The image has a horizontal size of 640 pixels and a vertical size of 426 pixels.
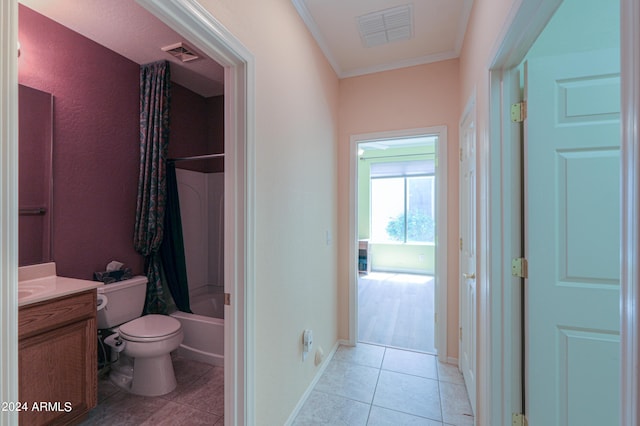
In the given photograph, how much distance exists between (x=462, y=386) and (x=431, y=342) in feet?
2.34

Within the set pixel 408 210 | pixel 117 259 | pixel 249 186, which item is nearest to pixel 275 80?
pixel 249 186

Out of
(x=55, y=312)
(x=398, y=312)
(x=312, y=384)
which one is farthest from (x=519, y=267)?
(x=398, y=312)

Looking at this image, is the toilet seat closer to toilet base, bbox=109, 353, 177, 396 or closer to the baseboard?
toilet base, bbox=109, 353, 177, 396

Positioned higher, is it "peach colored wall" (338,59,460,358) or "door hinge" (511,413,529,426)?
"peach colored wall" (338,59,460,358)

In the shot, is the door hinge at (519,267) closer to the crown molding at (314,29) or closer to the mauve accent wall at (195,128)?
the crown molding at (314,29)

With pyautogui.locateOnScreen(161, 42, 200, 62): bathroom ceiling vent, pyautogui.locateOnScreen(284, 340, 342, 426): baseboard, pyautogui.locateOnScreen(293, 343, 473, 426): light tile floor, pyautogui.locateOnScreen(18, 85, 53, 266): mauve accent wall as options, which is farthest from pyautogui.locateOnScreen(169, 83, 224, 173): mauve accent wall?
pyautogui.locateOnScreen(293, 343, 473, 426): light tile floor

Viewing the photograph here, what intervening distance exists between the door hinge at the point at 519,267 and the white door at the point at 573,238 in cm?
4

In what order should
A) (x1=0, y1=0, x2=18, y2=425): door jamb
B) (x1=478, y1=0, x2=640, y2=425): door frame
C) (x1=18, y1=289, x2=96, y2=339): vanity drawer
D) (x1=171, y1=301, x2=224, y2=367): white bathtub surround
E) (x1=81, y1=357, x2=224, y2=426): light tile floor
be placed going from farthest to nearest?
(x1=171, y1=301, x2=224, y2=367): white bathtub surround, (x1=81, y1=357, x2=224, y2=426): light tile floor, (x1=18, y1=289, x2=96, y2=339): vanity drawer, (x1=478, y1=0, x2=640, y2=425): door frame, (x1=0, y1=0, x2=18, y2=425): door jamb

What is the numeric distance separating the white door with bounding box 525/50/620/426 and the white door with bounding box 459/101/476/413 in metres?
0.53

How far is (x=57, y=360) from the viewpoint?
157 centimetres

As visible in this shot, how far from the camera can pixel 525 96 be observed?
1.30 metres

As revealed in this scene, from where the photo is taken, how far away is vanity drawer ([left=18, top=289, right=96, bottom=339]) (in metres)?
1.42

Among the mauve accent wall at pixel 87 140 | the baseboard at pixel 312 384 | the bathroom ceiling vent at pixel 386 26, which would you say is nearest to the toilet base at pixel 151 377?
the mauve accent wall at pixel 87 140

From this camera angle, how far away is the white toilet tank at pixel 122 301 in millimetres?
2125
